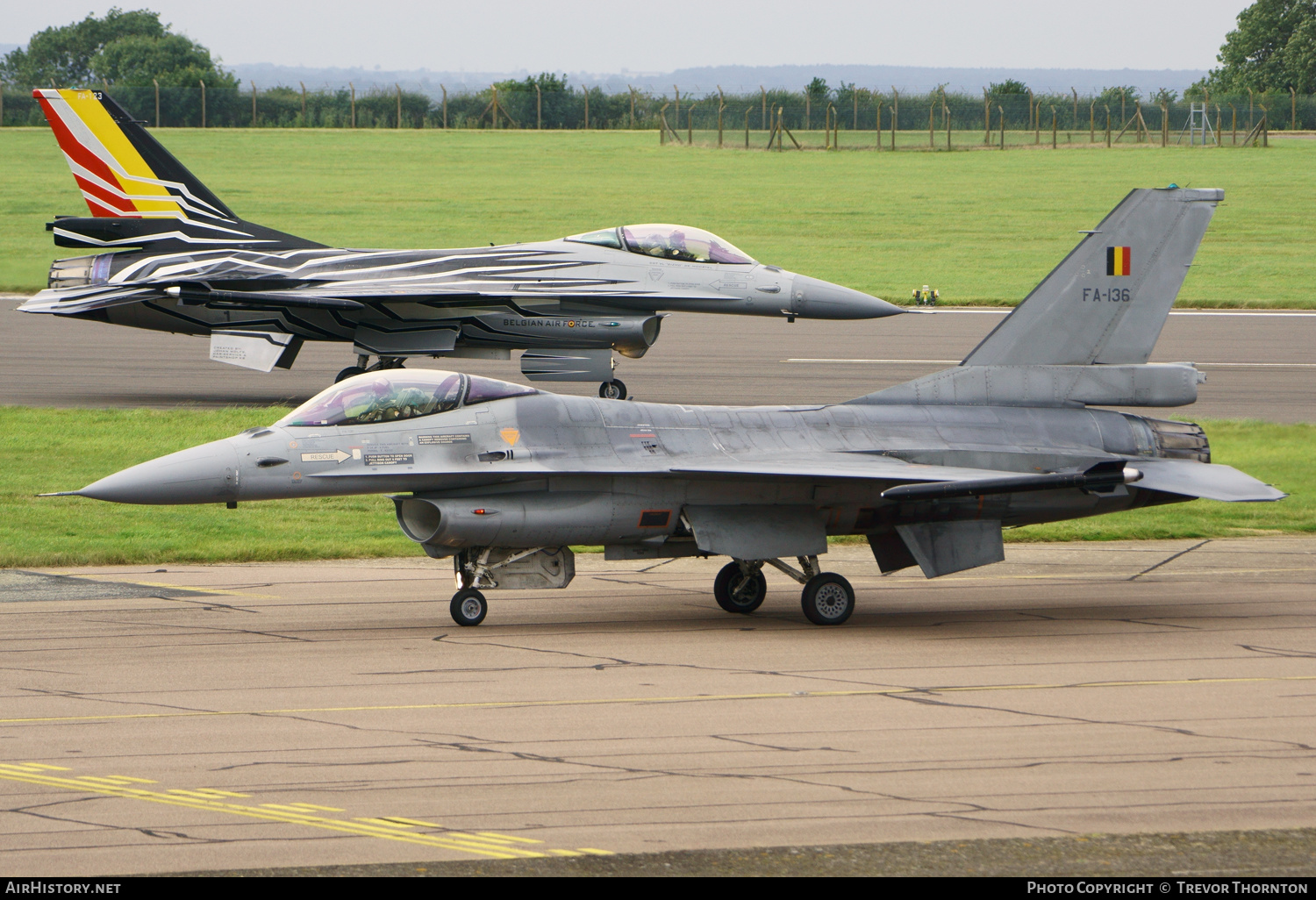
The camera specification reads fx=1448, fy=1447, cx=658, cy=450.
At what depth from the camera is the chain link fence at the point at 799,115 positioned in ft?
275

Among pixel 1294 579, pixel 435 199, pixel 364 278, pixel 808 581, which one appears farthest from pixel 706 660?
pixel 435 199

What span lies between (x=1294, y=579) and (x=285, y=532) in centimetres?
1161

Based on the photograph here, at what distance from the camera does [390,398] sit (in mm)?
12906

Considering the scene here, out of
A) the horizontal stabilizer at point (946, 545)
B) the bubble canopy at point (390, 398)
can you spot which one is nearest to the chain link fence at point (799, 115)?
the horizontal stabilizer at point (946, 545)

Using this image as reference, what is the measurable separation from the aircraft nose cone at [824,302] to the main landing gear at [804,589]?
1217cm

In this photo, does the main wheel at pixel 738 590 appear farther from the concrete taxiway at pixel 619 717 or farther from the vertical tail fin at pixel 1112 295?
the vertical tail fin at pixel 1112 295

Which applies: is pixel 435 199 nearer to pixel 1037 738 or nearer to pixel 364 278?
pixel 364 278

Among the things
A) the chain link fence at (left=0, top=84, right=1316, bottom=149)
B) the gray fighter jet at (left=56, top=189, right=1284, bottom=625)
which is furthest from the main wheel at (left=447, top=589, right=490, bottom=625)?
the chain link fence at (left=0, top=84, right=1316, bottom=149)

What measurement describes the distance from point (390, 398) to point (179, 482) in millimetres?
1931

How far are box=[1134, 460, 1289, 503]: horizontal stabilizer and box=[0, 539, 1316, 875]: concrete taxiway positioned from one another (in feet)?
3.84

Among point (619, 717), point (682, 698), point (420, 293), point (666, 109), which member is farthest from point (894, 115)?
point (619, 717)

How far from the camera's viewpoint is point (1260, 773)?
9.17 meters

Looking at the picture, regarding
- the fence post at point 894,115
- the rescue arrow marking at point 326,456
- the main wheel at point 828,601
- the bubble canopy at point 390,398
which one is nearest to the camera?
the rescue arrow marking at point 326,456

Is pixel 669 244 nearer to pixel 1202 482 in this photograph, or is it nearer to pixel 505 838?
pixel 1202 482
